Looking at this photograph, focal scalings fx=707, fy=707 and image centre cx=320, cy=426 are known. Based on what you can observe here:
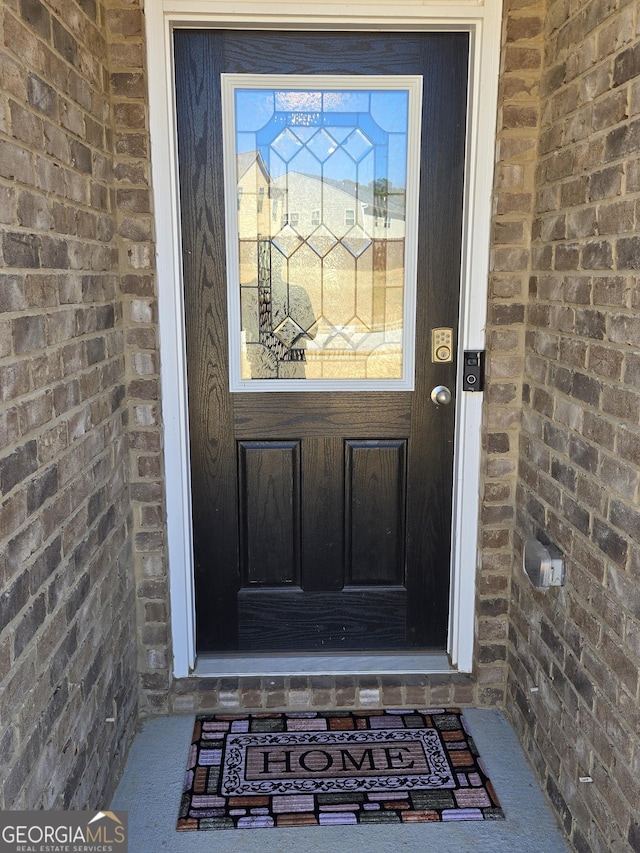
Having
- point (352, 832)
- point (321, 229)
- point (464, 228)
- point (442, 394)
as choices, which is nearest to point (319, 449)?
point (442, 394)

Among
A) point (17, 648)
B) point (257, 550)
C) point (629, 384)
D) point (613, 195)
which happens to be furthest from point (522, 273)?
point (17, 648)

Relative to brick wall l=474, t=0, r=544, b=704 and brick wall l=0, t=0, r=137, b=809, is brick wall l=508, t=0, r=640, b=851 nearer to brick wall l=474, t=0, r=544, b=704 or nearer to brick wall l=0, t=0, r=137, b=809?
brick wall l=474, t=0, r=544, b=704

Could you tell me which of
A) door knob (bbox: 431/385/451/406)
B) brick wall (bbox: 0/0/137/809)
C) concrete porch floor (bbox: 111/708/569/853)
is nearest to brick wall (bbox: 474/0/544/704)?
door knob (bbox: 431/385/451/406)

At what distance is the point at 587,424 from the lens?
180 centimetres

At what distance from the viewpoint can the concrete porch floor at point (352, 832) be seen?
1.93 metres

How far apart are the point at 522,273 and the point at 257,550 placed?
4.30ft

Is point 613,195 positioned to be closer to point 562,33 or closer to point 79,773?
point 562,33

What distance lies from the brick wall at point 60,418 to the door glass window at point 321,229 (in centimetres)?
42

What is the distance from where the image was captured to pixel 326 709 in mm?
2492

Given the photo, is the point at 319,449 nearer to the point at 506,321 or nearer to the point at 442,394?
the point at 442,394

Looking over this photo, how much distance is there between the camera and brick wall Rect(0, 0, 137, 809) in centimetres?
137

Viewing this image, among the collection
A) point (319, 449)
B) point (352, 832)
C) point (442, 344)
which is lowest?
point (352, 832)

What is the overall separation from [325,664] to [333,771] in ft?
1.35

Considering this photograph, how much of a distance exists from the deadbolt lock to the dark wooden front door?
2 centimetres
